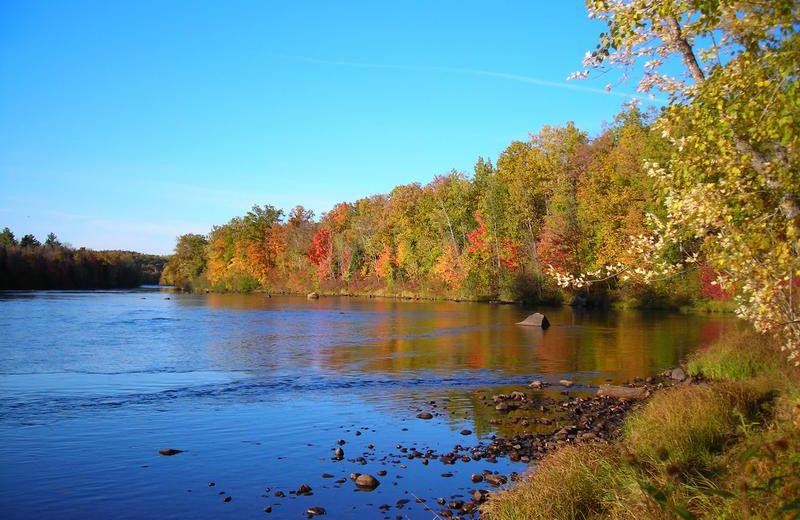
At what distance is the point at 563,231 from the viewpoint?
6475 centimetres

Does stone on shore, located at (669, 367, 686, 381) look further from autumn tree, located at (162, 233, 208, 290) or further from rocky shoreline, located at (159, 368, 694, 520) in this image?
autumn tree, located at (162, 233, 208, 290)

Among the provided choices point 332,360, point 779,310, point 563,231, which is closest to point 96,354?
point 332,360

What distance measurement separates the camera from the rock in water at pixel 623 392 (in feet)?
62.1

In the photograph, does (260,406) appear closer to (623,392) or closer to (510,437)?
(510,437)

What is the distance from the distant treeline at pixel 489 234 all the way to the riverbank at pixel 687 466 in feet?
72.8

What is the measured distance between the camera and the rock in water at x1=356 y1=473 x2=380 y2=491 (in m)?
11.4

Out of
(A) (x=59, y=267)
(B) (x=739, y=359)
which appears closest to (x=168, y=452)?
(B) (x=739, y=359)

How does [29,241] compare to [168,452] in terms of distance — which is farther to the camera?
[29,241]

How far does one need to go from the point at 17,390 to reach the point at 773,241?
836 inches

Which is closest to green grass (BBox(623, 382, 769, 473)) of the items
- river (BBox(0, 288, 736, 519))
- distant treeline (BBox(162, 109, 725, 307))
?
river (BBox(0, 288, 736, 519))

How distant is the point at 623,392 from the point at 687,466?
34.2 feet

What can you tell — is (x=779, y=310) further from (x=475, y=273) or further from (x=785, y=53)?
(x=475, y=273)

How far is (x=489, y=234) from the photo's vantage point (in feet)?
251

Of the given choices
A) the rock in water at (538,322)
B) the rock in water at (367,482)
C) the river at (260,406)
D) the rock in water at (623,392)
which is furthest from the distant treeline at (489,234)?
the rock in water at (367,482)
